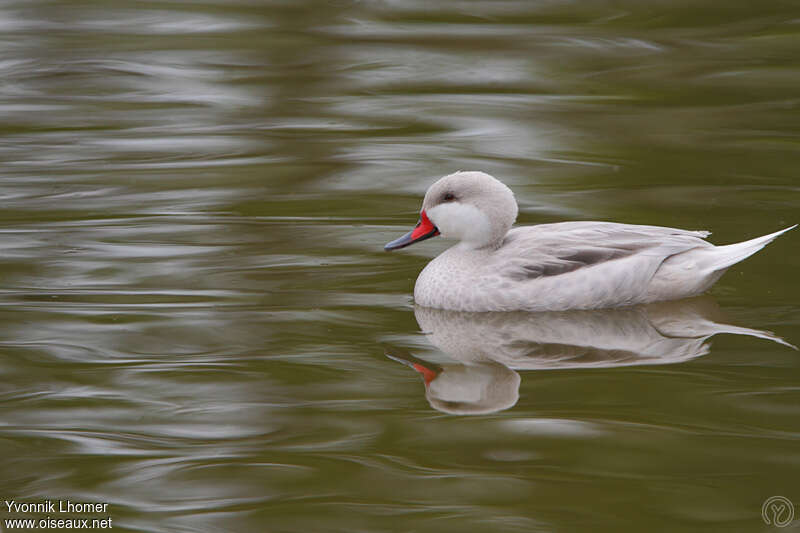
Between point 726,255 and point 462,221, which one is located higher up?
point 462,221

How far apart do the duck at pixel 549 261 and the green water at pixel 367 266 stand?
0.16m

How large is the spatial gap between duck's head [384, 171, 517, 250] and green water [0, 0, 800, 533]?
499mm

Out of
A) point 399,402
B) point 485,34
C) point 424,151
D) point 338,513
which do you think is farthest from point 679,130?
point 338,513

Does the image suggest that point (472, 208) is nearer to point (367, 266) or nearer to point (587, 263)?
point (587, 263)

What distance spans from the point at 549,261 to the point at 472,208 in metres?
0.54

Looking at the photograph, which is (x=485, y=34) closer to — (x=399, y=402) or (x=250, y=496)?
(x=399, y=402)

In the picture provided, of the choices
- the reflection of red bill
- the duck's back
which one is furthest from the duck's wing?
the reflection of red bill

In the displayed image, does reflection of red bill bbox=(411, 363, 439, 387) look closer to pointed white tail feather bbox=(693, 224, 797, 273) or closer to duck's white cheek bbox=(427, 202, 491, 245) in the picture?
duck's white cheek bbox=(427, 202, 491, 245)

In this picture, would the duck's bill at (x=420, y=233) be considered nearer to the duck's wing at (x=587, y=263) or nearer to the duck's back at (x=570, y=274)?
the duck's back at (x=570, y=274)

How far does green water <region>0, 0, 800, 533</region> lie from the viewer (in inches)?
207

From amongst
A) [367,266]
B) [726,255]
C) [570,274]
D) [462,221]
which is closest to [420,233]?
[462,221]

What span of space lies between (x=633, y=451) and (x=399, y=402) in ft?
3.75

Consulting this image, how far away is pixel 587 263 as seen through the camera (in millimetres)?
7527

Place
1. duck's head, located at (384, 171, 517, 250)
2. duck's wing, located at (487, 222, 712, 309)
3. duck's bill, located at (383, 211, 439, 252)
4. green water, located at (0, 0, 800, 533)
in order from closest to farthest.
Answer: green water, located at (0, 0, 800, 533), duck's wing, located at (487, 222, 712, 309), duck's head, located at (384, 171, 517, 250), duck's bill, located at (383, 211, 439, 252)
